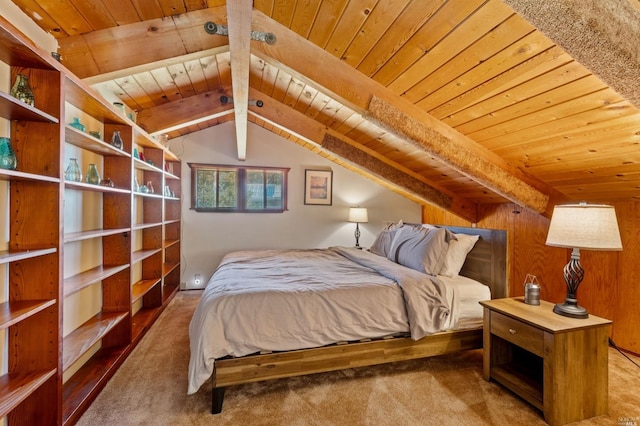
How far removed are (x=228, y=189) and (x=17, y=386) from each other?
326cm

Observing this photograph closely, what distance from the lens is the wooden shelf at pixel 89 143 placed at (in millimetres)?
1722

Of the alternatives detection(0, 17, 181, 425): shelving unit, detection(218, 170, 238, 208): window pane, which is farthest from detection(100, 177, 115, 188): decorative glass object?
detection(218, 170, 238, 208): window pane

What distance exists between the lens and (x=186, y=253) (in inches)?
167

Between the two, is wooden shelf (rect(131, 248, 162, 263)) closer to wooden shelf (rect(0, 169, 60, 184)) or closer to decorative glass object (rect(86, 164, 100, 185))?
decorative glass object (rect(86, 164, 100, 185))

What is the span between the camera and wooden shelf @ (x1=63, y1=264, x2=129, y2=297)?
1.74 meters

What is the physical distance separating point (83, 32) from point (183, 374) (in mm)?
2362

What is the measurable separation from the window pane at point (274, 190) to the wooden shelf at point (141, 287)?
6.15 feet

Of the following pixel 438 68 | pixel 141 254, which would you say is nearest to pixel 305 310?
pixel 438 68

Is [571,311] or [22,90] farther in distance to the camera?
[571,311]

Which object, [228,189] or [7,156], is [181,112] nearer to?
[228,189]

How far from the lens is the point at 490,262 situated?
250 centimetres

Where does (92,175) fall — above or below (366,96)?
below

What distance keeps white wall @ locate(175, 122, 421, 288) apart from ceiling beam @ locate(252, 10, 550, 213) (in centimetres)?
251

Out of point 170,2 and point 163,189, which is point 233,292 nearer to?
point 170,2
